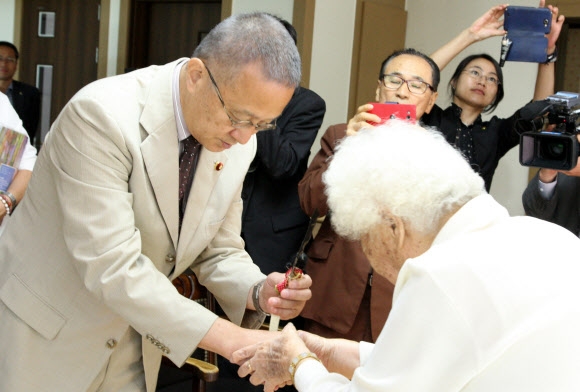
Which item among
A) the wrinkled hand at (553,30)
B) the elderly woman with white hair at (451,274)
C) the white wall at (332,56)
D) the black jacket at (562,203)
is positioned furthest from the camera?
the white wall at (332,56)

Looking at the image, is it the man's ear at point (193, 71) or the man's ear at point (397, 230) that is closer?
the man's ear at point (397, 230)

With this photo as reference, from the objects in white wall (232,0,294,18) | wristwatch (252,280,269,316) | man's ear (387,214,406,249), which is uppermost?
white wall (232,0,294,18)

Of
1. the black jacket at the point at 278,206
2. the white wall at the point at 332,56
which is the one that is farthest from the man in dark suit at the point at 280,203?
the white wall at the point at 332,56

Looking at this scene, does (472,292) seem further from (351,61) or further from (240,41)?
(351,61)

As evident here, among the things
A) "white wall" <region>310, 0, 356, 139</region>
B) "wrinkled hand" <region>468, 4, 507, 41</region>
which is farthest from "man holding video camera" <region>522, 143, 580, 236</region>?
"white wall" <region>310, 0, 356, 139</region>

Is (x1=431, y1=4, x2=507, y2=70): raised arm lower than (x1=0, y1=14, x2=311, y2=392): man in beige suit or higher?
higher

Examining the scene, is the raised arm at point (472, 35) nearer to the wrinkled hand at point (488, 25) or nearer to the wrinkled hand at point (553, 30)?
the wrinkled hand at point (488, 25)

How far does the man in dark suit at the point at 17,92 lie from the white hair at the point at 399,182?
3880 mm

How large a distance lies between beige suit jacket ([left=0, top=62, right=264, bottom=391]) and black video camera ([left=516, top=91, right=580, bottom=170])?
1.04 metres

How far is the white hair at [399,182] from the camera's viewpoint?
A: 1314 mm

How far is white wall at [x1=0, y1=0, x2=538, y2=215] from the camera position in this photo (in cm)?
418

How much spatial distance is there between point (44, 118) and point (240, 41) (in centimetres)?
455

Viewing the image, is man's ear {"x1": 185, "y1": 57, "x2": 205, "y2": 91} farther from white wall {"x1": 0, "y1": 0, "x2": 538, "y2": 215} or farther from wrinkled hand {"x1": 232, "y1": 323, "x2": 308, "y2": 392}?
white wall {"x1": 0, "y1": 0, "x2": 538, "y2": 215}

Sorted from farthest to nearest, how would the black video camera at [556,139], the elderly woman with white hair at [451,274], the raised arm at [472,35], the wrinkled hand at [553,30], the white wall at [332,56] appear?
the white wall at [332,56] → the raised arm at [472,35] → the wrinkled hand at [553,30] → the black video camera at [556,139] → the elderly woman with white hair at [451,274]
